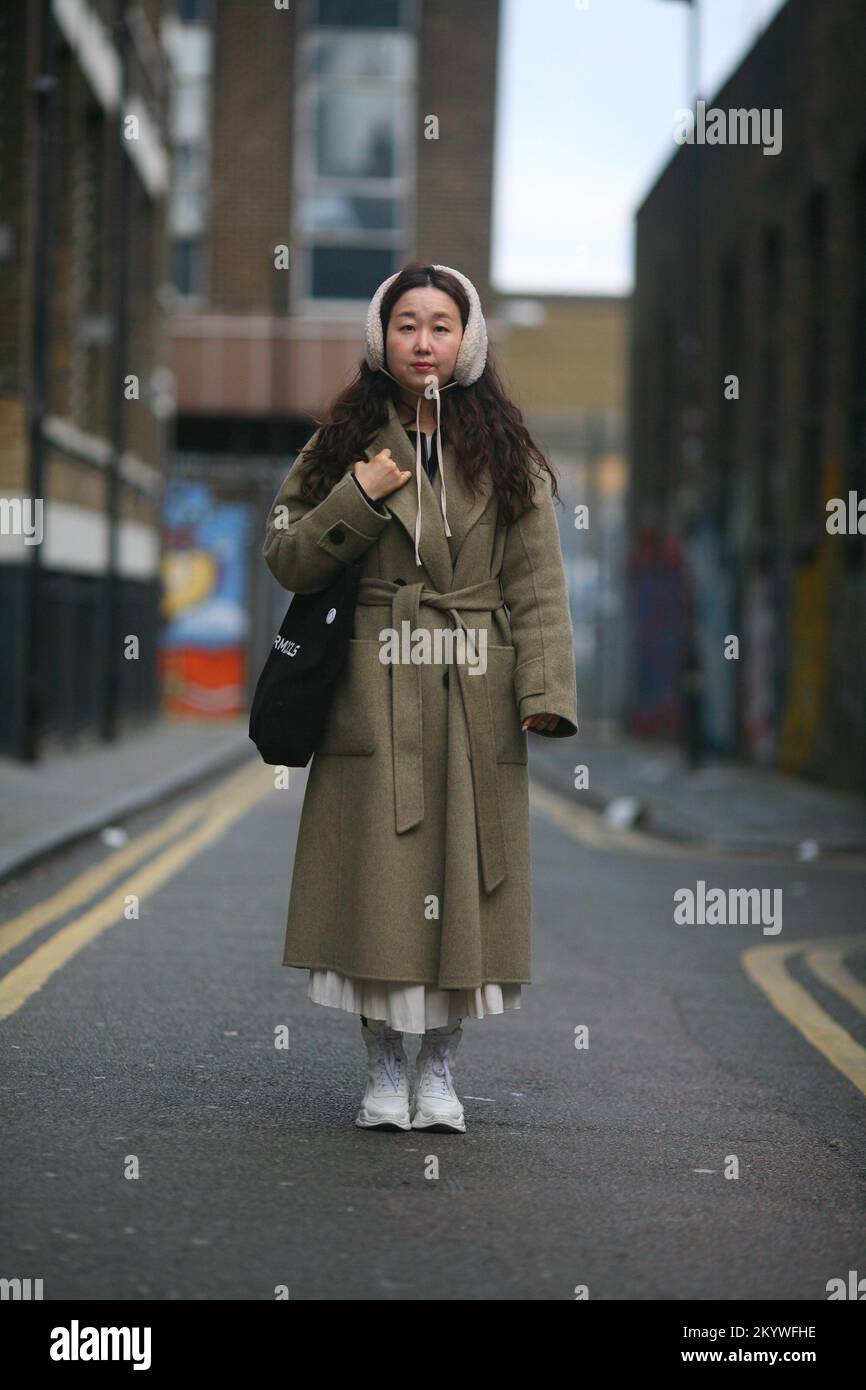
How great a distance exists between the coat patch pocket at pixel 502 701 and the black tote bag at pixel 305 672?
0.37 metres

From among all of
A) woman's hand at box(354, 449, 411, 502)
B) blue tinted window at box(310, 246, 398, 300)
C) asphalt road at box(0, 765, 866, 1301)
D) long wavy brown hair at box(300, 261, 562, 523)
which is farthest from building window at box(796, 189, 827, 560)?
blue tinted window at box(310, 246, 398, 300)

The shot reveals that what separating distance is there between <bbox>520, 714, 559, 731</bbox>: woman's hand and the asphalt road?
3.45ft

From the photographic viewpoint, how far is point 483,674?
5176 millimetres

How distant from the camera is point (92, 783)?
17.2 metres

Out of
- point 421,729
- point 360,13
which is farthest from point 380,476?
point 360,13

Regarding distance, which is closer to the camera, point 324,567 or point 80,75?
point 324,567

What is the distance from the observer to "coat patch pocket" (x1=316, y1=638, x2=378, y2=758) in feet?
16.9

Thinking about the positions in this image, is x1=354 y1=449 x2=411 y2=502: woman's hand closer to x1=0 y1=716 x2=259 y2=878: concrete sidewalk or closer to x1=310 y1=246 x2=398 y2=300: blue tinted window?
x1=0 y1=716 x2=259 y2=878: concrete sidewalk

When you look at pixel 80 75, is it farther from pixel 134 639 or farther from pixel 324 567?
pixel 324 567

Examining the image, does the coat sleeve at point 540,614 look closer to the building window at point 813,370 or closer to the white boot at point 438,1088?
the white boot at point 438,1088
